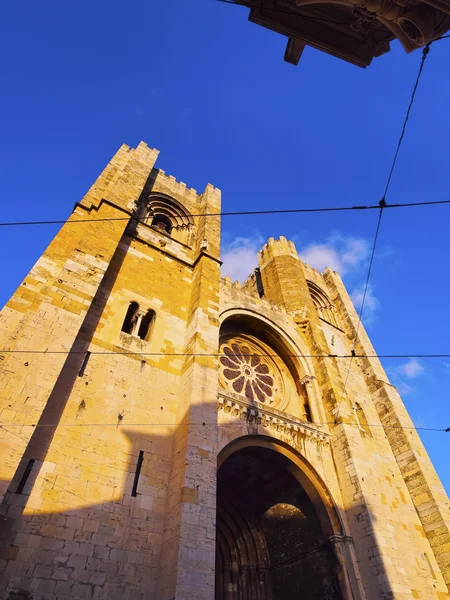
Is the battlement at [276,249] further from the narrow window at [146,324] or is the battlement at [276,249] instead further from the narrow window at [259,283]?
the narrow window at [146,324]

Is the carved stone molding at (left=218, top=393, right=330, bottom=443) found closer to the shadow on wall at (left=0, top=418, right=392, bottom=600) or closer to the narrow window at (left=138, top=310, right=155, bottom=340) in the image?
the shadow on wall at (left=0, top=418, right=392, bottom=600)

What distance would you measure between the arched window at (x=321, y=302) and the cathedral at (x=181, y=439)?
4.27 meters

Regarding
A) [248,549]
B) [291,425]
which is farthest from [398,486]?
[248,549]

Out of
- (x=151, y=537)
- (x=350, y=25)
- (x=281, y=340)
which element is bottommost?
(x=151, y=537)

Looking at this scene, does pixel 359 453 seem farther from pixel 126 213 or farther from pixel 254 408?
pixel 126 213

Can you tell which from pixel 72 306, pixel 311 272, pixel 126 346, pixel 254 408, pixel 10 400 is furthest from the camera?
pixel 311 272

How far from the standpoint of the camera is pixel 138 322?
35.5 feet

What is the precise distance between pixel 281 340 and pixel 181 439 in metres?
7.66

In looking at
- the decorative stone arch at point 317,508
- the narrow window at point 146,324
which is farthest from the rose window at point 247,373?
the narrow window at point 146,324

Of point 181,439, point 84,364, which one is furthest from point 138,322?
point 181,439

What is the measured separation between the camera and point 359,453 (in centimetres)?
1164

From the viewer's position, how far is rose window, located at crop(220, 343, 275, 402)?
43.9 feet

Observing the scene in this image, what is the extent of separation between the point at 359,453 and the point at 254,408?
3.62 meters

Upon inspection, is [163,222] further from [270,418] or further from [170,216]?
[270,418]
